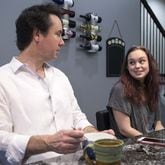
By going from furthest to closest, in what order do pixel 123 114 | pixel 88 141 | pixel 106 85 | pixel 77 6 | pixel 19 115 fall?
pixel 106 85, pixel 77 6, pixel 123 114, pixel 19 115, pixel 88 141

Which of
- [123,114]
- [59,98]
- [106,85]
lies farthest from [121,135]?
[106,85]

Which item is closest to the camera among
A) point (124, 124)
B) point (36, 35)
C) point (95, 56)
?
point (36, 35)

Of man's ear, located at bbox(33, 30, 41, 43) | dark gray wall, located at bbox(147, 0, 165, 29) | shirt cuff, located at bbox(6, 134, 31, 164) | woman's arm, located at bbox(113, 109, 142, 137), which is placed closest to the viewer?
shirt cuff, located at bbox(6, 134, 31, 164)

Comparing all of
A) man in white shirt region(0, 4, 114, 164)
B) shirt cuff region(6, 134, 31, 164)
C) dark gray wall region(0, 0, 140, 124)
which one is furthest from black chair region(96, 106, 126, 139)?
dark gray wall region(0, 0, 140, 124)

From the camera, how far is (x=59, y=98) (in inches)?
63.2

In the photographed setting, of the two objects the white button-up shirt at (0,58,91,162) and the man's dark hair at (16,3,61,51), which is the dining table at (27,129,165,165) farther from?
the man's dark hair at (16,3,61,51)

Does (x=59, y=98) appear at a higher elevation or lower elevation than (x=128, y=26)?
lower

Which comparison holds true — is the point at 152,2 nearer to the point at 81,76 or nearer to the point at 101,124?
the point at 81,76

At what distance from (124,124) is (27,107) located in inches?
31.3

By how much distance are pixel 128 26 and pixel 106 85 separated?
876 mm

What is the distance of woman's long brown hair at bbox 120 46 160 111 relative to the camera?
2.08 metres

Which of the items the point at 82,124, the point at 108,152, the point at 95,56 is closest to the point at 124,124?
the point at 82,124

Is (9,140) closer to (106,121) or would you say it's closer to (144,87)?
(106,121)

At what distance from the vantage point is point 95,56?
12.3ft
